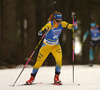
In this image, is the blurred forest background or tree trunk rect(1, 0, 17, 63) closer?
tree trunk rect(1, 0, 17, 63)

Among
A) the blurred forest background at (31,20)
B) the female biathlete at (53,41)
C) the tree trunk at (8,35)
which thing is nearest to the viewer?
the female biathlete at (53,41)

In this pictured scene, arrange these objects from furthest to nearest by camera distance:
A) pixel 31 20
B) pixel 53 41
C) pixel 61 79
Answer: pixel 31 20
pixel 61 79
pixel 53 41

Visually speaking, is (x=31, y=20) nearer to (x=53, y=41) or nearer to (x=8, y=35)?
(x=8, y=35)

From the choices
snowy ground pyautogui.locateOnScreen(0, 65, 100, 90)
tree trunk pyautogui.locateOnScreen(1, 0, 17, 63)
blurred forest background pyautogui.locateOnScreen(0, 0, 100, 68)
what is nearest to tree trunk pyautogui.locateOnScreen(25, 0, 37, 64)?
blurred forest background pyautogui.locateOnScreen(0, 0, 100, 68)

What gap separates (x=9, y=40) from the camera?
49.3 ft

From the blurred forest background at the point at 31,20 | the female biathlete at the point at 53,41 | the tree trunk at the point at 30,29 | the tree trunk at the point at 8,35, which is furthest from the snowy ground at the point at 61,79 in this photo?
the tree trunk at the point at 30,29

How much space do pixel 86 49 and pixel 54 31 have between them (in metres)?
18.1

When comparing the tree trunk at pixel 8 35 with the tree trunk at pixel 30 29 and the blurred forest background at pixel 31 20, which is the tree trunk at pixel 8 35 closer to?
the blurred forest background at pixel 31 20

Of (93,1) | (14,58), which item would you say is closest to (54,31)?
(14,58)

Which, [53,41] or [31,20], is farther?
[31,20]

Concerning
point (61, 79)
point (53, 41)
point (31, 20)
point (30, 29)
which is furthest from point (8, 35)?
point (53, 41)

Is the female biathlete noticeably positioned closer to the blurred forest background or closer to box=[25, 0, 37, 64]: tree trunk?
the blurred forest background

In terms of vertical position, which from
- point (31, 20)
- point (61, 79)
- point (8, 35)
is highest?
point (31, 20)

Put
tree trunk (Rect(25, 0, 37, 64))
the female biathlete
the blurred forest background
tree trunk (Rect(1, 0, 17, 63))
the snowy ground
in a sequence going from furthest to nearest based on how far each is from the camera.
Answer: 1. tree trunk (Rect(25, 0, 37, 64))
2. the blurred forest background
3. tree trunk (Rect(1, 0, 17, 63))
4. the female biathlete
5. the snowy ground
